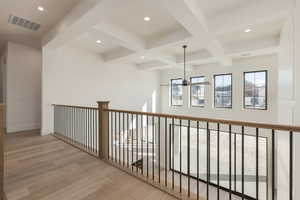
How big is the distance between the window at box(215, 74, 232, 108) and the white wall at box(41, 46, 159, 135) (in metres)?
3.63

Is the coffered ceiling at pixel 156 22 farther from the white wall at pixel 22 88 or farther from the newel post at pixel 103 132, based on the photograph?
the newel post at pixel 103 132

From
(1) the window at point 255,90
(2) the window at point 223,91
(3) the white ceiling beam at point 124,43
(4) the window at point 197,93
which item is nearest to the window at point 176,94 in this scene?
(4) the window at point 197,93

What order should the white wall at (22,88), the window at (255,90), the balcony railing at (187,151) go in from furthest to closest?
1. the window at (255,90)
2. the white wall at (22,88)
3. the balcony railing at (187,151)

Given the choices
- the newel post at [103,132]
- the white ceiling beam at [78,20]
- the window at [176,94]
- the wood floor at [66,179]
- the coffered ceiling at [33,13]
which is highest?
the coffered ceiling at [33,13]

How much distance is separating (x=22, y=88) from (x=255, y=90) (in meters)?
8.67

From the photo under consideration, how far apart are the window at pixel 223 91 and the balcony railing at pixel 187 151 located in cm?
107

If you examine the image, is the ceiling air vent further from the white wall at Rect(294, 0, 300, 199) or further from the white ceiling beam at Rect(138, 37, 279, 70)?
the white wall at Rect(294, 0, 300, 199)

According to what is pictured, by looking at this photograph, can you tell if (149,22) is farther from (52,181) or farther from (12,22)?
(52,181)

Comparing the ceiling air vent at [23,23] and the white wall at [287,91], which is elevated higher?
the ceiling air vent at [23,23]

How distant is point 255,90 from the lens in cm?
608

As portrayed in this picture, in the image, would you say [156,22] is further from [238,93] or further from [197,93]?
[197,93]

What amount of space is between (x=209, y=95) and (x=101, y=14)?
593cm

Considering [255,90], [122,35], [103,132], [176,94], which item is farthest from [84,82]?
[255,90]

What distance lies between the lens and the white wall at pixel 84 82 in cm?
→ 464
